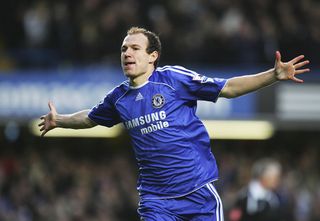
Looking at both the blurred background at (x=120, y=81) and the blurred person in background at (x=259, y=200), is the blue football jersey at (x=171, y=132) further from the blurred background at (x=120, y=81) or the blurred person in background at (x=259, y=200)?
the blurred background at (x=120, y=81)

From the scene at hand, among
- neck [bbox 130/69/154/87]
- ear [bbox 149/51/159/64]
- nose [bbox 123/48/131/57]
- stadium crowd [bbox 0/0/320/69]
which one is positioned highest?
stadium crowd [bbox 0/0/320/69]

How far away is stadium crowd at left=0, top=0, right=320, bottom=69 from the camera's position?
16.7 m

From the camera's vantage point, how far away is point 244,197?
34.7ft

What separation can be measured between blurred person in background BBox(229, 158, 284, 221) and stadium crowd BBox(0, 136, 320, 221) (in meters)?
4.49

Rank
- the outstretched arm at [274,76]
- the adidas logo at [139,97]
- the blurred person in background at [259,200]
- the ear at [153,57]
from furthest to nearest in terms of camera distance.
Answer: the blurred person in background at [259,200], the ear at [153,57], the adidas logo at [139,97], the outstretched arm at [274,76]

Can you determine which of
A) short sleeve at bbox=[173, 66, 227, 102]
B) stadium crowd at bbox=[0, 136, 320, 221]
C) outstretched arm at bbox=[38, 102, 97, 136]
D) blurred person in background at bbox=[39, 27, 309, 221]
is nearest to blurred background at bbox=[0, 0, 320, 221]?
stadium crowd at bbox=[0, 136, 320, 221]

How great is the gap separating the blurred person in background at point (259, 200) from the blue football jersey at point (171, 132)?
3171mm

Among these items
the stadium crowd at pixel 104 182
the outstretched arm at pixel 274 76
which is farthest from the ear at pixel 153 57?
the stadium crowd at pixel 104 182

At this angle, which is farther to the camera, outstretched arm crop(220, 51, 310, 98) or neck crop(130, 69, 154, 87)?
neck crop(130, 69, 154, 87)

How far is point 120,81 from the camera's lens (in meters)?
16.6

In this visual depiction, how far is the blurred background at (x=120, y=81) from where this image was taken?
1636 centimetres

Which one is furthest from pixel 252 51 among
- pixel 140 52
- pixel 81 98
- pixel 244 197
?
pixel 140 52

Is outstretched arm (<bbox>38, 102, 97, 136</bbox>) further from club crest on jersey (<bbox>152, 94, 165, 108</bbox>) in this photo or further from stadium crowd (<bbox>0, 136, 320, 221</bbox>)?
stadium crowd (<bbox>0, 136, 320, 221</bbox>)

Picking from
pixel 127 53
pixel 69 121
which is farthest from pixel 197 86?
pixel 69 121
